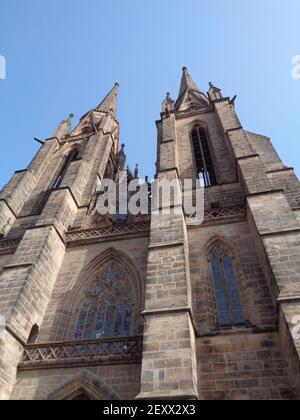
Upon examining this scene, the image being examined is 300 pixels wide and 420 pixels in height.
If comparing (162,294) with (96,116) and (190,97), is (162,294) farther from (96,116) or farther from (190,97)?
(96,116)

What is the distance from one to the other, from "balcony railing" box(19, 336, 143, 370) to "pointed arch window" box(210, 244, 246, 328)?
2166 millimetres

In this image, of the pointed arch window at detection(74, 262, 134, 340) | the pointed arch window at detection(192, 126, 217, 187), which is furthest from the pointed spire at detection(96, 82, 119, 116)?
the pointed arch window at detection(74, 262, 134, 340)

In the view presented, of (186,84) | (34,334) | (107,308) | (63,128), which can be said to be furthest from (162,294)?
(186,84)

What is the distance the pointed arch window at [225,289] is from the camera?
24.4ft

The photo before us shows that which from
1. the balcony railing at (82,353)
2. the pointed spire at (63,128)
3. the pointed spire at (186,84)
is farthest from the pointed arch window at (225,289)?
the pointed spire at (186,84)

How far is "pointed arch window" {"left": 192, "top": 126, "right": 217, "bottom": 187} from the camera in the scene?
13212 mm

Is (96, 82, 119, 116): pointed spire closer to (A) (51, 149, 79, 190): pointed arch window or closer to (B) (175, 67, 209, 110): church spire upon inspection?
(B) (175, 67, 209, 110): church spire

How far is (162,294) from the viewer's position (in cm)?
684

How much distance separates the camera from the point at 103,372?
21.6 ft

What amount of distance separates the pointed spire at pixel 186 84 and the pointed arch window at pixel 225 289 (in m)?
16.3

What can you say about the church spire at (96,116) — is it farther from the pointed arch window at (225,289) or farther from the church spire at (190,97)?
the pointed arch window at (225,289)

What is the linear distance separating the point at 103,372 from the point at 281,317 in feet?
12.4

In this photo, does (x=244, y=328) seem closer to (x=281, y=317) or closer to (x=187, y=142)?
(x=281, y=317)
